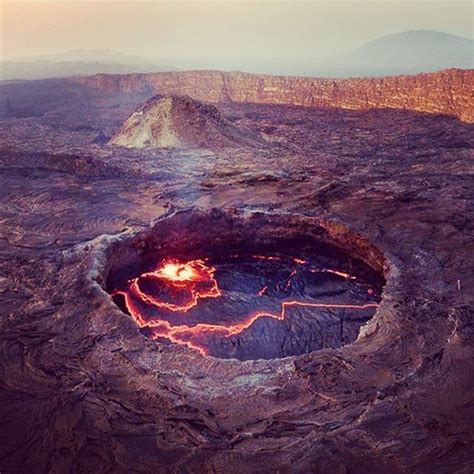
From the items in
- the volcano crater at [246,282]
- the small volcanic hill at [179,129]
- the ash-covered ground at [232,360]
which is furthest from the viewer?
the small volcanic hill at [179,129]

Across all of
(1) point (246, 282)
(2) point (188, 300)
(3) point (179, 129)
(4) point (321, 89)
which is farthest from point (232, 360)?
(4) point (321, 89)

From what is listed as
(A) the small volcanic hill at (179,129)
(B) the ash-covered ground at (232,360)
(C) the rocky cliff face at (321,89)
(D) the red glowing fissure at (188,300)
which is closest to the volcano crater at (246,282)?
(D) the red glowing fissure at (188,300)

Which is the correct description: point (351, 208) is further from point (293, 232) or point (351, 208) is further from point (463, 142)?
point (463, 142)

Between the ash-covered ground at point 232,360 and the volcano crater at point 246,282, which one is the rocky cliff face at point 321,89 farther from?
the volcano crater at point 246,282

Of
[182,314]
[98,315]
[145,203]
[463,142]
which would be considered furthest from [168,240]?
[463,142]

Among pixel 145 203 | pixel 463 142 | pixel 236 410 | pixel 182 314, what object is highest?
pixel 463 142

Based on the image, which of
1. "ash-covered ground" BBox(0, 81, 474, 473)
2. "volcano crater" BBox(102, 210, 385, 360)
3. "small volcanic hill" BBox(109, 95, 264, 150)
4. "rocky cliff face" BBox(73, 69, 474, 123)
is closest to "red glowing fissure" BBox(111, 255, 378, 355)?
"volcano crater" BBox(102, 210, 385, 360)
